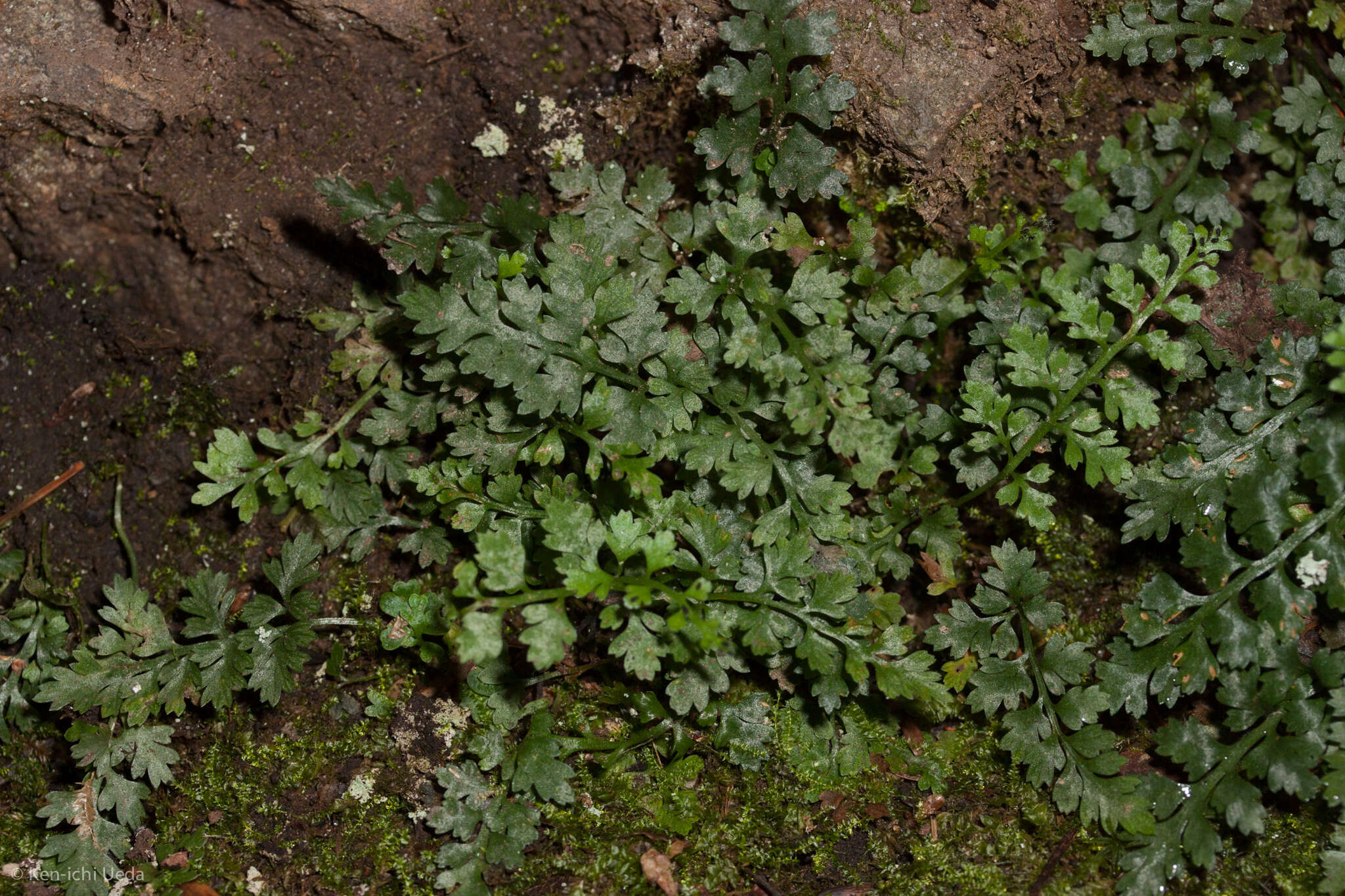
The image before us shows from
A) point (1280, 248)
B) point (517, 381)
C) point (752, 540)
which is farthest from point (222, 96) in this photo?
point (1280, 248)

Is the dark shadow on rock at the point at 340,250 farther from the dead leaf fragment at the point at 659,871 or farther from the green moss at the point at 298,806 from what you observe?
the dead leaf fragment at the point at 659,871

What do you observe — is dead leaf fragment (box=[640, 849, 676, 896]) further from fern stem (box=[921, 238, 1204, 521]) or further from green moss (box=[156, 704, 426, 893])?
fern stem (box=[921, 238, 1204, 521])

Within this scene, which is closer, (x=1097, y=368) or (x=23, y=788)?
(x=1097, y=368)

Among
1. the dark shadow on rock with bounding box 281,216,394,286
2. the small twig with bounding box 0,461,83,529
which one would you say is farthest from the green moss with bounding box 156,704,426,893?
the dark shadow on rock with bounding box 281,216,394,286

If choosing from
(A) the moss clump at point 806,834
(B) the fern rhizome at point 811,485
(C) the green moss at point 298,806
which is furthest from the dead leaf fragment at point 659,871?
(C) the green moss at point 298,806

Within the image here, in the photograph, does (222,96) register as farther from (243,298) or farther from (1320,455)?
(1320,455)

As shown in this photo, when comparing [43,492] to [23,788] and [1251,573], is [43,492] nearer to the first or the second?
[23,788]

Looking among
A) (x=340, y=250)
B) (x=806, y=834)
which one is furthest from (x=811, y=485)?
(x=340, y=250)
